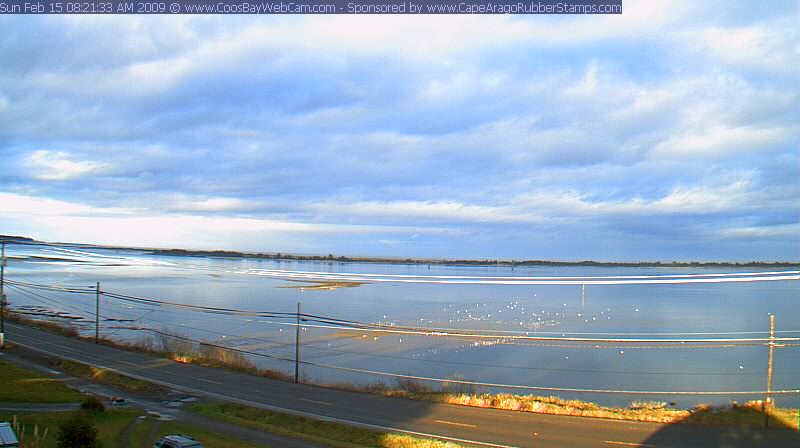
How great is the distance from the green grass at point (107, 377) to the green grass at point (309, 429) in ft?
16.7

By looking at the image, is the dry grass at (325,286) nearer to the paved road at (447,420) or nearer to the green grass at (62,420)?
the paved road at (447,420)

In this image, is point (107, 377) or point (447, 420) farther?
point (107, 377)

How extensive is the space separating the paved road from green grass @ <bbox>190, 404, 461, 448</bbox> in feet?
3.29

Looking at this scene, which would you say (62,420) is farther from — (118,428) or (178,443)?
(178,443)

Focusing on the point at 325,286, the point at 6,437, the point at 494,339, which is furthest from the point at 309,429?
the point at 325,286

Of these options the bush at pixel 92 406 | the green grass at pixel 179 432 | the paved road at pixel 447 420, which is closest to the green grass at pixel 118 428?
the green grass at pixel 179 432

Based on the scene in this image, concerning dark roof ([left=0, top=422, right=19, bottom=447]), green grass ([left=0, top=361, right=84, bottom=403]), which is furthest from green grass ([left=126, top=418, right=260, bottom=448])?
→ green grass ([left=0, top=361, right=84, bottom=403])

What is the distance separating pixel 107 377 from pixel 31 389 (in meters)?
4.84

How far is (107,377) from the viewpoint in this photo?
29188 millimetres

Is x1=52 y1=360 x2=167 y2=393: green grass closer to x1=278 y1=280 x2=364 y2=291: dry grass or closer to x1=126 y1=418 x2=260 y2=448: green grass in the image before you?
x1=126 y1=418 x2=260 y2=448: green grass

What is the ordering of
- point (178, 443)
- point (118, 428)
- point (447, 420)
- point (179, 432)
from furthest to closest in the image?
point (447, 420)
point (118, 428)
point (179, 432)
point (178, 443)

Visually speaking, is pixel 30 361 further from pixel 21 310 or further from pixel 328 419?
pixel 21 310

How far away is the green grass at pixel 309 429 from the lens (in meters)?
17.8

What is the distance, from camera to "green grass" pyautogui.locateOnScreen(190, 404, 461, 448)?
17.8m
